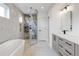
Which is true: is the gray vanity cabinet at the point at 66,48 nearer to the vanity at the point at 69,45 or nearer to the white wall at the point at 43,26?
the vanity at the point at 69,45

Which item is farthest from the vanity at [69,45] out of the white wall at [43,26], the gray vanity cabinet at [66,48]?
the white wall at [43,26]

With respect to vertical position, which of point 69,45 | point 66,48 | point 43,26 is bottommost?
point 66,48

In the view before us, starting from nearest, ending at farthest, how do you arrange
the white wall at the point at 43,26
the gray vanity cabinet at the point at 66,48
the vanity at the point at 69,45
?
the vanity at the point at 69,45 → the gray vanity cabinet at the point at 66,48 → the white wall at the point at 43,26

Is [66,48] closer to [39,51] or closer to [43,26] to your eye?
[39,51]

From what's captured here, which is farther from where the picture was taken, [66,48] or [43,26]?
[43,26]

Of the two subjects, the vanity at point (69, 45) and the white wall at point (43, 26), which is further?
the white wall at point (43, 26)

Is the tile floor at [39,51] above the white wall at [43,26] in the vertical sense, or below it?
below

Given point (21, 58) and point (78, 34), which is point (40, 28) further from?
point (21, 58)

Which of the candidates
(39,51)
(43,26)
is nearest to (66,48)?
(39,51)

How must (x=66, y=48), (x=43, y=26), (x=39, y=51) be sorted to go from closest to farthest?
(x=66, y=48), (x=39, y=51), (x=43, y=26)

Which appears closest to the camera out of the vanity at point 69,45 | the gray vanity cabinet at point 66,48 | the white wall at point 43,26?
the vanity at point 69,45

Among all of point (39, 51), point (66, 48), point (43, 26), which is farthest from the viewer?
point (43, 26)

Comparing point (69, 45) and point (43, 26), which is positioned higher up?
point (43, 26)

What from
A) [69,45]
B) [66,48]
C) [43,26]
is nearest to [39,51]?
[66,48]
